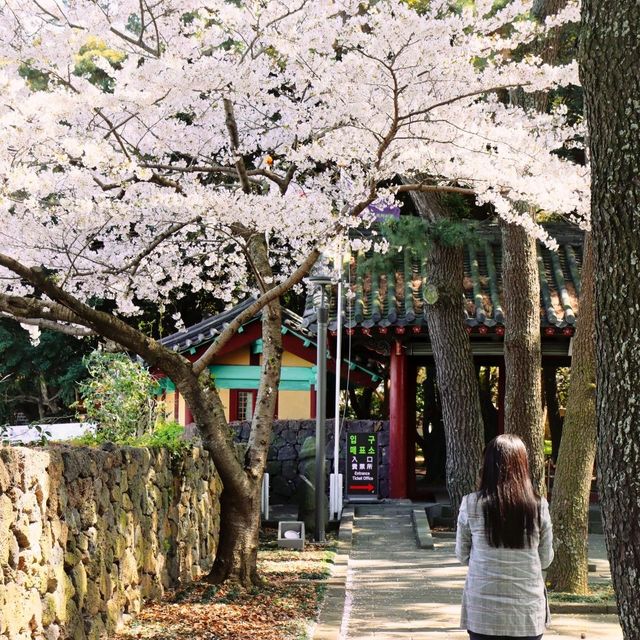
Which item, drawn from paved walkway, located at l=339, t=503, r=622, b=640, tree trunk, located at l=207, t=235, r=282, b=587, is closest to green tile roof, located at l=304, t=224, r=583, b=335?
paved walkway, located at l=339, t=503, r=622, b=640

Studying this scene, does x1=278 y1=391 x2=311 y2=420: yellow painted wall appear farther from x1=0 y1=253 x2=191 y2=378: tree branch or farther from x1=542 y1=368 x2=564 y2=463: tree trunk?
x1=0 y1=253 x2=191 y2=378: tree branch

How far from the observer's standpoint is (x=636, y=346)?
11.0 feet

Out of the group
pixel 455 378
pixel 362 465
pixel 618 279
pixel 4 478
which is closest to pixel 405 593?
pixel 455 378

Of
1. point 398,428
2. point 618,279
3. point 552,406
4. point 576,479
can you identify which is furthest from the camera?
point 552,406

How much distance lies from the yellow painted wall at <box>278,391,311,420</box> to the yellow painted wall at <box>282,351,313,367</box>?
563 millimetres

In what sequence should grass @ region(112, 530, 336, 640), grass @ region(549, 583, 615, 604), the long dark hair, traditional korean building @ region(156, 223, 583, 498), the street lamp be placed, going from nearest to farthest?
the long dark hair < grass @ region(112, 530, 336, 640) < grass @ region(549, 583, 615, 604) < the street lamp < traditional korean building @ region(156, 223, 583, 498)

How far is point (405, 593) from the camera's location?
9.65 m

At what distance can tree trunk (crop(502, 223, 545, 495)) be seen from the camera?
10.9 meters

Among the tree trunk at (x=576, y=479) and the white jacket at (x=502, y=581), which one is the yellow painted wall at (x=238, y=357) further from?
the white jacket at (x=502, y=581)

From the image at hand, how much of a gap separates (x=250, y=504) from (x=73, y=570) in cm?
335

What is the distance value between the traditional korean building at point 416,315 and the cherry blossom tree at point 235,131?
201 inches

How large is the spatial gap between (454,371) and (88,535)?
788cm

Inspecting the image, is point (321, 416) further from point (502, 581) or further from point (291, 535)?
point (502, 581)

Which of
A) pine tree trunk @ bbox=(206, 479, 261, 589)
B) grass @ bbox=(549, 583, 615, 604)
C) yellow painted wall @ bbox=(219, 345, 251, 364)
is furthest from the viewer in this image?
yellow painted wall @ bbox=(219, 345, 251, 364)
